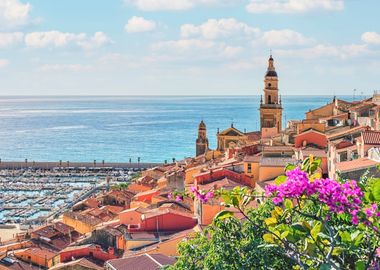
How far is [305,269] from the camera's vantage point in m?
7.19

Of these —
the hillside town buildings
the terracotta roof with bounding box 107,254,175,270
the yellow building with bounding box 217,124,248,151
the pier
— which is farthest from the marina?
the terracotta roof with bounding box 107,254,175,270

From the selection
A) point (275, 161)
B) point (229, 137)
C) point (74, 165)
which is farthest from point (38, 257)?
point (74, 165)

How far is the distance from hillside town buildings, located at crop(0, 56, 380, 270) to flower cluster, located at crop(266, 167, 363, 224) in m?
12.1

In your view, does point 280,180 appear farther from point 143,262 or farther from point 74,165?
point 74,165

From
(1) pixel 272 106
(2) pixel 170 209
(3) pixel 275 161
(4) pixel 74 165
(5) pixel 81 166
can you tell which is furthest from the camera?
(4) pixel 74 165

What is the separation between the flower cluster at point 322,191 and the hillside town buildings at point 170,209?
12141mm

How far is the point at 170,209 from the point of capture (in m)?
29.9

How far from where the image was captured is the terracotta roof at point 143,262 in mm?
20922

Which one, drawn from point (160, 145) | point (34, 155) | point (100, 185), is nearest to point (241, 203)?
point (100, 185)

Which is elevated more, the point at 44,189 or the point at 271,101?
the point at 271,101

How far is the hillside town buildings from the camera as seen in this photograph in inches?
969

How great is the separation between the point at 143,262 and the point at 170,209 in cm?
869

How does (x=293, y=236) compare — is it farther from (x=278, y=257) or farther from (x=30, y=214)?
(x=30, y=214)

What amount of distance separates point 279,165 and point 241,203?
79.5 feet
